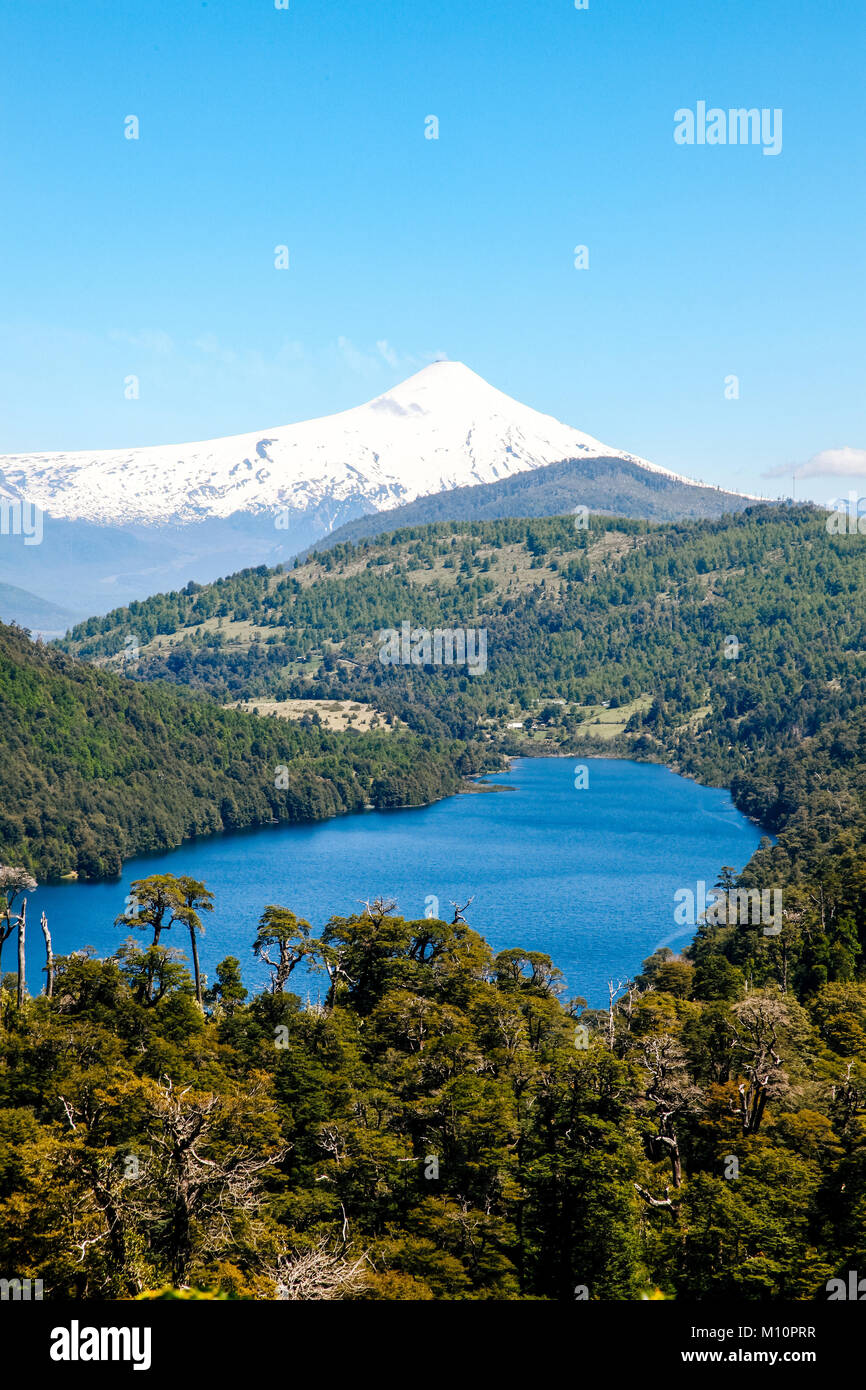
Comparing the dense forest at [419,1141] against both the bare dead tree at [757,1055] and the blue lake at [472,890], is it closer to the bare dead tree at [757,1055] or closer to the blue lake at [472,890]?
the bare dead tree at [757,1055]

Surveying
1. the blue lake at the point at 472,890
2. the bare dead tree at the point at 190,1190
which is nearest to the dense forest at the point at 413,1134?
the bare dead tree at the point at 190,1190

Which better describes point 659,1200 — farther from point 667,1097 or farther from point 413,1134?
point 413,1134

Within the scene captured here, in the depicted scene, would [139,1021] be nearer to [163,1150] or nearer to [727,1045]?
[163,1150]

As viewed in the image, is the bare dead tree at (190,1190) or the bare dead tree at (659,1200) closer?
the bare dead tree at (190,1190)

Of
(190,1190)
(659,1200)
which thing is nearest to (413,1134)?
(659,1200)

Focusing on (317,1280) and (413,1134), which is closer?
(317,1280)

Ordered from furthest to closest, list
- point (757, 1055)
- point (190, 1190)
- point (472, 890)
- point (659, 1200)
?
point (472, 890) → point (757, 1055) → point (659, 1200) → point (190, 1190)

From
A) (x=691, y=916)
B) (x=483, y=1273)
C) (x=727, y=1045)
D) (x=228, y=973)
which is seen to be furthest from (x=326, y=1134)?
(x=691, y=916)

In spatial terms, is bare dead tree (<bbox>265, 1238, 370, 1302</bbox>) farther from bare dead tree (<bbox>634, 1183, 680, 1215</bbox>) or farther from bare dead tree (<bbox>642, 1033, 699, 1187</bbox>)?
bare dead tree (<bbox>642, 1033, 699, 1187</bbox>)

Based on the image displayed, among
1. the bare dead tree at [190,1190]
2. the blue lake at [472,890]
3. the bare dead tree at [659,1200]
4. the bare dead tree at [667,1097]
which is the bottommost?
the blue lake at [472,890]

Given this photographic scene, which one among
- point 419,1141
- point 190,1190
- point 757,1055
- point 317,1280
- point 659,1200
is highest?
point 317,1280

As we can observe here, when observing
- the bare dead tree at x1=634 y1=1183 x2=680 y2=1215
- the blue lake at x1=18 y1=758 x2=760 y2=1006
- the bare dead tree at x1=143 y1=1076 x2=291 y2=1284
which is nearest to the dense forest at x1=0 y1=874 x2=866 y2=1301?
the bare dead tree at x1=143 y1=1076 x2=291 y2=1284
